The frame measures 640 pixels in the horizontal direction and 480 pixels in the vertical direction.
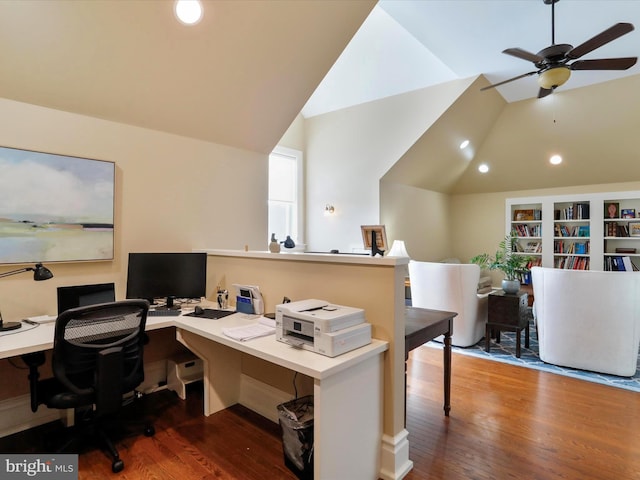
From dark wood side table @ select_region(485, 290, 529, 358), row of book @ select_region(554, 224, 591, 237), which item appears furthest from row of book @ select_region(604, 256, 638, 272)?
dark wood side table @ select_region(485, 290, 529, 358)

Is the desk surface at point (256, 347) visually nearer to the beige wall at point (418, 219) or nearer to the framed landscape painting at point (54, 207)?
the framed landscape painting at point (54, 207)

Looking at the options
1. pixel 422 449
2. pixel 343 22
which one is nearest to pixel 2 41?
pixel 343 22

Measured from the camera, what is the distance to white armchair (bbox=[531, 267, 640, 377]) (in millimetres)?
3092

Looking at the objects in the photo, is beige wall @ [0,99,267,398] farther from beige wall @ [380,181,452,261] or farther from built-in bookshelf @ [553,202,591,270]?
built-in bookshelf @ [553,202,591,270]

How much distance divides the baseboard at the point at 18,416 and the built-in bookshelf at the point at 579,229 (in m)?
7.37

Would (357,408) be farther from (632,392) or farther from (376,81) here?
(376,81)

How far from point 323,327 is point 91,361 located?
1.34 metres

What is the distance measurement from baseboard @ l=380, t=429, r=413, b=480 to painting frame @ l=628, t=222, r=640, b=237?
618 centimetres

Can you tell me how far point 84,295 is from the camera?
2.39 metres

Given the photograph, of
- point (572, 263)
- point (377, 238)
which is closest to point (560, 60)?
point (377, 238)

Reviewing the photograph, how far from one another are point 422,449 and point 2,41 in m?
3.55

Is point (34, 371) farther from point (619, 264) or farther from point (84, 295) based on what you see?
point (619, 264)

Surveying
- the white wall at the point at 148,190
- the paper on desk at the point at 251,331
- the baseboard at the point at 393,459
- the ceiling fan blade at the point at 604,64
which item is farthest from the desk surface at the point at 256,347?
the ceiling fan blade at the point at 604,64

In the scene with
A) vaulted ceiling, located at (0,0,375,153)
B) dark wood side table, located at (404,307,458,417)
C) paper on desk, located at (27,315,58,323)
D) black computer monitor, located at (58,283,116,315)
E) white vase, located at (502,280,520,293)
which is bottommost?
dark wood side table, located at (404,307,458,417)
